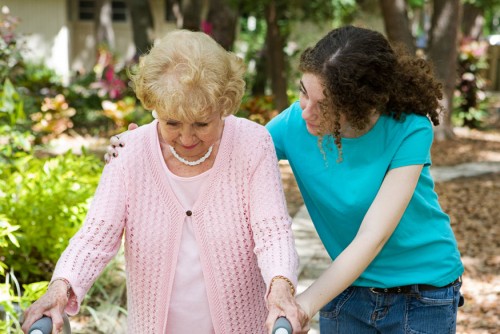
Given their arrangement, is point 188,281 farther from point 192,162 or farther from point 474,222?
point 474,222

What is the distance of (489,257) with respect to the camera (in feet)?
21.5

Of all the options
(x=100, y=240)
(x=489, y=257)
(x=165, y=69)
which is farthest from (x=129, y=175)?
→ (x=489, y=257)

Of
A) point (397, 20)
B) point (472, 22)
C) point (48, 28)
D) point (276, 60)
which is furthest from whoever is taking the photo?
point (472, 22)

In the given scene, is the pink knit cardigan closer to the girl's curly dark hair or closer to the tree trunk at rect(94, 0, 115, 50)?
the girl's curly dark hair

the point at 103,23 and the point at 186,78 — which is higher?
the point at 186,78

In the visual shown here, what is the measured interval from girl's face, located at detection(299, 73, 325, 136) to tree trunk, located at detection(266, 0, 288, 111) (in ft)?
35.5

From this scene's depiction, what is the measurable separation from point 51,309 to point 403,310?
1206 mm

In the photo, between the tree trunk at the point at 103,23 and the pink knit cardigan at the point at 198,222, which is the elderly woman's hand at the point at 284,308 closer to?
the pink knit cardigan at the point at 198,222

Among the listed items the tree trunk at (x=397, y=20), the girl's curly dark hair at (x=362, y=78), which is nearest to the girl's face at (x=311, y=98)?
the girl's curly dark hair at (x=362, y=78)

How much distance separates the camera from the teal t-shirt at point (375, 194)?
2.42 m

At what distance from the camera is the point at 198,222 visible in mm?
2199

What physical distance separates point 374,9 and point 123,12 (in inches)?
477

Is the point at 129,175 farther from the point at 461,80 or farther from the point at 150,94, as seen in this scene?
the point at 461,80

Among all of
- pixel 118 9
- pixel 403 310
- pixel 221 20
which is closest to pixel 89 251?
pixel 403 310
